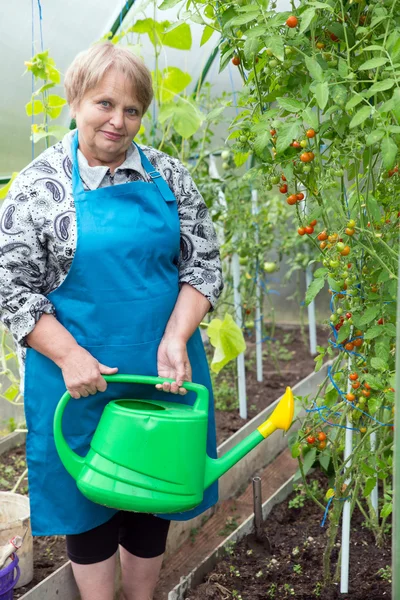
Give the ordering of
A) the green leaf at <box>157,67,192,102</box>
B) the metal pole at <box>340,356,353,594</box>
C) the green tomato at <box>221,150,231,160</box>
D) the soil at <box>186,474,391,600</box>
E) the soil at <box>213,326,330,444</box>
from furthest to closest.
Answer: the green tomato at <box>221,150,231,160</box> → the soil at <box>213,326,330,444</box> → the green leaf at <box>157,67,192,102</box> → the soil at <box>186,474,391,600</box> → the metal pole at <box>340,356,353,594</box>

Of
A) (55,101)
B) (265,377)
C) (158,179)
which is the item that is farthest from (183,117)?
(265,377)

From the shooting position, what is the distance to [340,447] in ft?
6.49

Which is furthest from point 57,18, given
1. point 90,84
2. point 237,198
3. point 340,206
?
point 340,206

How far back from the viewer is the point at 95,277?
153cm

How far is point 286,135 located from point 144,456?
66 cm

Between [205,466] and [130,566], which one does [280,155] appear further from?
[130,566]

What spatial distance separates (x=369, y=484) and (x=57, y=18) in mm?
2032

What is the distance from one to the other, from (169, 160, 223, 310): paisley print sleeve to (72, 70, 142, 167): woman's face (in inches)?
6.7

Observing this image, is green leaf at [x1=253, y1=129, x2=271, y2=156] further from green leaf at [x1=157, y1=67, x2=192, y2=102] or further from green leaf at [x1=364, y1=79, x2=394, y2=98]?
green leaf at [x1=157, y1=67, x2=192, y2=102]

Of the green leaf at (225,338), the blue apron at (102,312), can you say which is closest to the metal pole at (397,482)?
the blue apron at (102,312)

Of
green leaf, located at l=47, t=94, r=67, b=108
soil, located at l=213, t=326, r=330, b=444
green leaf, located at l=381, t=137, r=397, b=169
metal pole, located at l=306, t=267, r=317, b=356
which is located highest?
green leaf, located at l=47, t=94, r=67, b=108

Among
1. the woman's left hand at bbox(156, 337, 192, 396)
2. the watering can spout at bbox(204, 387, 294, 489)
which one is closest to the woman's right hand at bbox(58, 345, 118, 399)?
the woman's left hand at bbox(156, 337, 192, 396)

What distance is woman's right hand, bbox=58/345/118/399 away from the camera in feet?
4.88

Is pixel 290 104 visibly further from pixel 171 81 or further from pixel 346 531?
pixel 171 81
